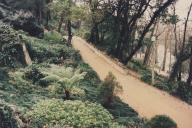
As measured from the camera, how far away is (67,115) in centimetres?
1533

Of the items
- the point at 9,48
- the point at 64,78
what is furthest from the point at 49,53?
the point at 64,78

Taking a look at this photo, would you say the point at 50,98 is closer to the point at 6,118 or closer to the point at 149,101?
the point at 6,118

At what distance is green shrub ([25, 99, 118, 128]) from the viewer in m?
14.8

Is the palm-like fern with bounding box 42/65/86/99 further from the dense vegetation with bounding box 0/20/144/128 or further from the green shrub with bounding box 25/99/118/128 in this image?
the green shrub with bounding box 25/99/118/128

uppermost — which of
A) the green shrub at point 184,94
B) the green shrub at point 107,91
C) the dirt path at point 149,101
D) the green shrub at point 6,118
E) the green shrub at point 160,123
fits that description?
the green shrub at point 6,118

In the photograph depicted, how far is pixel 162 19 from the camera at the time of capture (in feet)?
137

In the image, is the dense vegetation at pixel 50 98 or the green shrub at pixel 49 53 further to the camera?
the green shrub at pixel 49 53

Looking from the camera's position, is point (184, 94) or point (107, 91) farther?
point (184, 94)

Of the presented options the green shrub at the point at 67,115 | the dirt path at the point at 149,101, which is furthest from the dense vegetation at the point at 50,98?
the dirt path at the point at 149,101

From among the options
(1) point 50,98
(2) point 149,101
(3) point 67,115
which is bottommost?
(2) point 149,101

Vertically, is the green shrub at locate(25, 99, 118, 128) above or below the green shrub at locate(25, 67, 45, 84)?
below

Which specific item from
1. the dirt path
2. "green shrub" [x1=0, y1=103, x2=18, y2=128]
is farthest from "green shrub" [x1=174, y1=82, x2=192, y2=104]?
"green shrub" [x1=0, y1=103, x2=18, y2=128]

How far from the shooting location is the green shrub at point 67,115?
14.8 metres

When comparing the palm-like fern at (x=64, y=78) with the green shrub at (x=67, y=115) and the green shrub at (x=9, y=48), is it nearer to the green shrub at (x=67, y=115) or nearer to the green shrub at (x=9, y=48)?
the green shrub at (x=67, y=115)
